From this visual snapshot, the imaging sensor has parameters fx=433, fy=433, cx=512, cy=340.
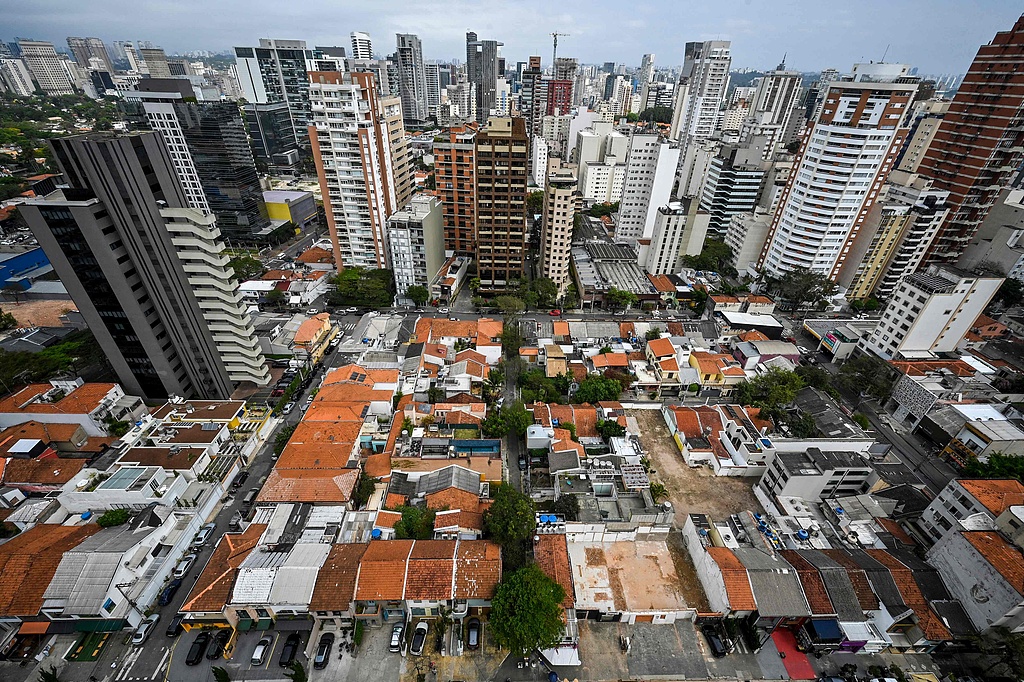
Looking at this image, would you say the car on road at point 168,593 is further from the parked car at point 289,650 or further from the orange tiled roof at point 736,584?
the orange tiled roof at point 736,584

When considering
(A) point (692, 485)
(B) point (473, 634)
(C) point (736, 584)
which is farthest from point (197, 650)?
(A) point (692, 485)

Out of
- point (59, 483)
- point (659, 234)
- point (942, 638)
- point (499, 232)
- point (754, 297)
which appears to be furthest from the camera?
point (659, 234)

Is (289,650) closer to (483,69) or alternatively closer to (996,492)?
(996,492)

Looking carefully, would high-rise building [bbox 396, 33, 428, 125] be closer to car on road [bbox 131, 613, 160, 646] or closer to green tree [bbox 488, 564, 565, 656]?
Answer: car on road [bbox 131, 613, 160, 646]

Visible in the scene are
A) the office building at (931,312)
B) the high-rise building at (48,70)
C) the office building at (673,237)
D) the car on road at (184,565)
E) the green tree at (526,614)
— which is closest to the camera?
the green tree at (526,614)

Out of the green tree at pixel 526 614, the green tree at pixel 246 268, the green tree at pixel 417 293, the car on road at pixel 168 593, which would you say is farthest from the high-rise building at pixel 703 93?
the car on road at pixel 168 593

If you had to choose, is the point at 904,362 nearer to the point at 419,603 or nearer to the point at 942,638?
the point at 942,638

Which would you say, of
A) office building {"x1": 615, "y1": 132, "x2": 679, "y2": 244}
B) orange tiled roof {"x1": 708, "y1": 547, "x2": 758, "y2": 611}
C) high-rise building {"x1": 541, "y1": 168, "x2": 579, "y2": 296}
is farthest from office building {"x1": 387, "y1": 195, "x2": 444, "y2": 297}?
orange tiled roof {"x1": 708, "y1": 547, "x2": 758, "y2": 611}

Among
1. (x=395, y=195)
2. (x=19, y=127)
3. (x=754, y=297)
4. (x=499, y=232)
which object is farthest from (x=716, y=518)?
(x=19, y=127)
